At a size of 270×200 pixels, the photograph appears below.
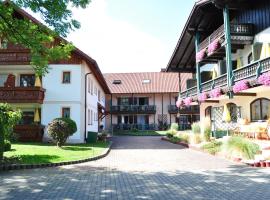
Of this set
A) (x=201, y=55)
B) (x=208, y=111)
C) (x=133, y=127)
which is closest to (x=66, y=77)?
(x=201, y=55)

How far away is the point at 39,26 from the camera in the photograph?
13562 mm

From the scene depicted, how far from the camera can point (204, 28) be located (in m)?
25.0

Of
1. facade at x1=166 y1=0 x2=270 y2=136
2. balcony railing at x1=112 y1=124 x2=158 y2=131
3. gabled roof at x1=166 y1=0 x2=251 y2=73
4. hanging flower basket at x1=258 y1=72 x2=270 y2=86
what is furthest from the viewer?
balcony railing at x1=112 y1=124 x2=158 y2=131

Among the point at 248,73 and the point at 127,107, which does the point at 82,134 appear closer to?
the point at 248,73

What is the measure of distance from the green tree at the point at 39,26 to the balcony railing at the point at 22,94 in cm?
1001

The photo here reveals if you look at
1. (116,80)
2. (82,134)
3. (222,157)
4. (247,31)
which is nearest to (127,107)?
(116,80)

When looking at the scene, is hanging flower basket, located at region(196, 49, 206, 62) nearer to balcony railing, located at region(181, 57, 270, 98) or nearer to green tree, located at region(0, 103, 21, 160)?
balcony railing, located at region(181, 57, 270, 98)

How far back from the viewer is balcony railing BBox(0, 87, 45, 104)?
2347cm

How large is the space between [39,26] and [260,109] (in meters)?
12.8

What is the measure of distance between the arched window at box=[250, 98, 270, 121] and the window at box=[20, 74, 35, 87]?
15.5 m

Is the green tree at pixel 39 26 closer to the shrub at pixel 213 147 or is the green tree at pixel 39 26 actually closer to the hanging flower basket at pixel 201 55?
the shrub at pixel 213 147

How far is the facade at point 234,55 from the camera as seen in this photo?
57.5 feet

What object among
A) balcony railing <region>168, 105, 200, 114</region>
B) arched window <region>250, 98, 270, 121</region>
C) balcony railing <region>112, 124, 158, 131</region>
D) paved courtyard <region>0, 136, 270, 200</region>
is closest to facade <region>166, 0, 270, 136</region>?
arched window <region>250, 98, 270, 121</region>

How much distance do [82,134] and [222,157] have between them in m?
11.7
